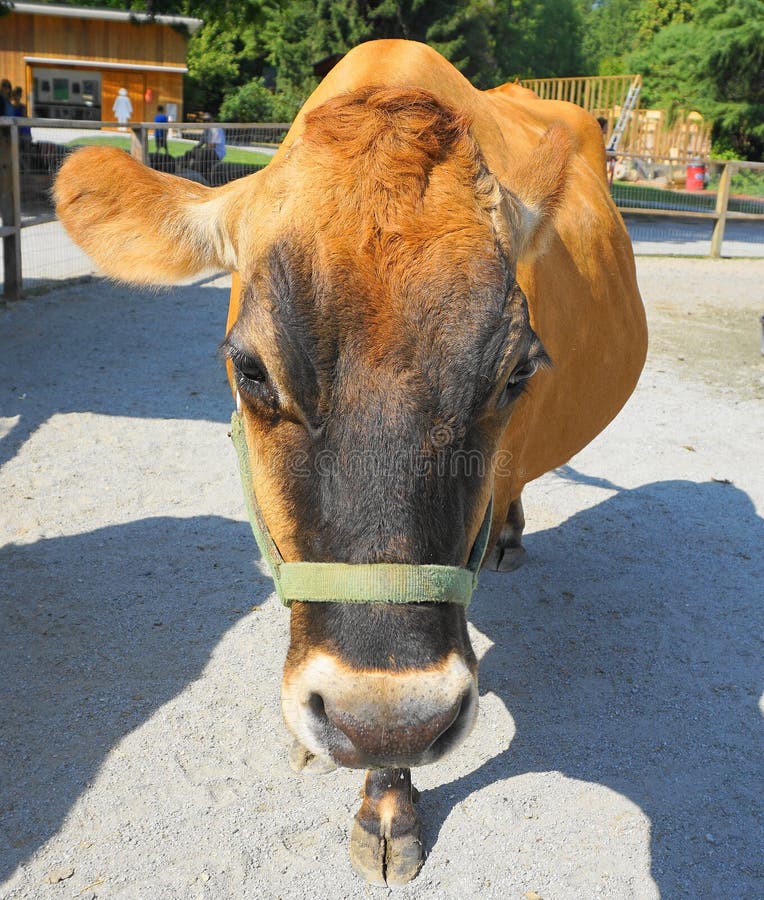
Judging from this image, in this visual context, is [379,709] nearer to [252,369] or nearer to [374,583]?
[374,583]

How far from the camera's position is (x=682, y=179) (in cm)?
2327

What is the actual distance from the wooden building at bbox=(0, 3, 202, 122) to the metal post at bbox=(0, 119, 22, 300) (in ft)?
92.3

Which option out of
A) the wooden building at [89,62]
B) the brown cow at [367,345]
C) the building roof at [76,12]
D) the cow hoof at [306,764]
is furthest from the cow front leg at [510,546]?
the wooden building at [89,62]

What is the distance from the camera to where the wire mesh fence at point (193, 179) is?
9.04 meters

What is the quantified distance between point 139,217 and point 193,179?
1080cm

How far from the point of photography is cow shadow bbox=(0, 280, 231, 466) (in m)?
6.25

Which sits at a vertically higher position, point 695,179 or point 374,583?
point 695,179

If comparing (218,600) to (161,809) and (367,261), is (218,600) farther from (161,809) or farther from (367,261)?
(367,261)

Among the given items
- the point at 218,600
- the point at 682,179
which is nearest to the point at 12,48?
the point at 682,179

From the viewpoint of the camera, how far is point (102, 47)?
3556cm

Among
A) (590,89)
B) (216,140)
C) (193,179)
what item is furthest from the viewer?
(590,89)

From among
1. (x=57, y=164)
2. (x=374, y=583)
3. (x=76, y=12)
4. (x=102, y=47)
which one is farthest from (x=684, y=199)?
(x=102, y=47)

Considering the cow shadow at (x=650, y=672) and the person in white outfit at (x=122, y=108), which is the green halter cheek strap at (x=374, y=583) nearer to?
the cow shadow at (x=650, y=672)

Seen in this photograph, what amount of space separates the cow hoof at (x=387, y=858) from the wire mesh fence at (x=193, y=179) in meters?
3.08
